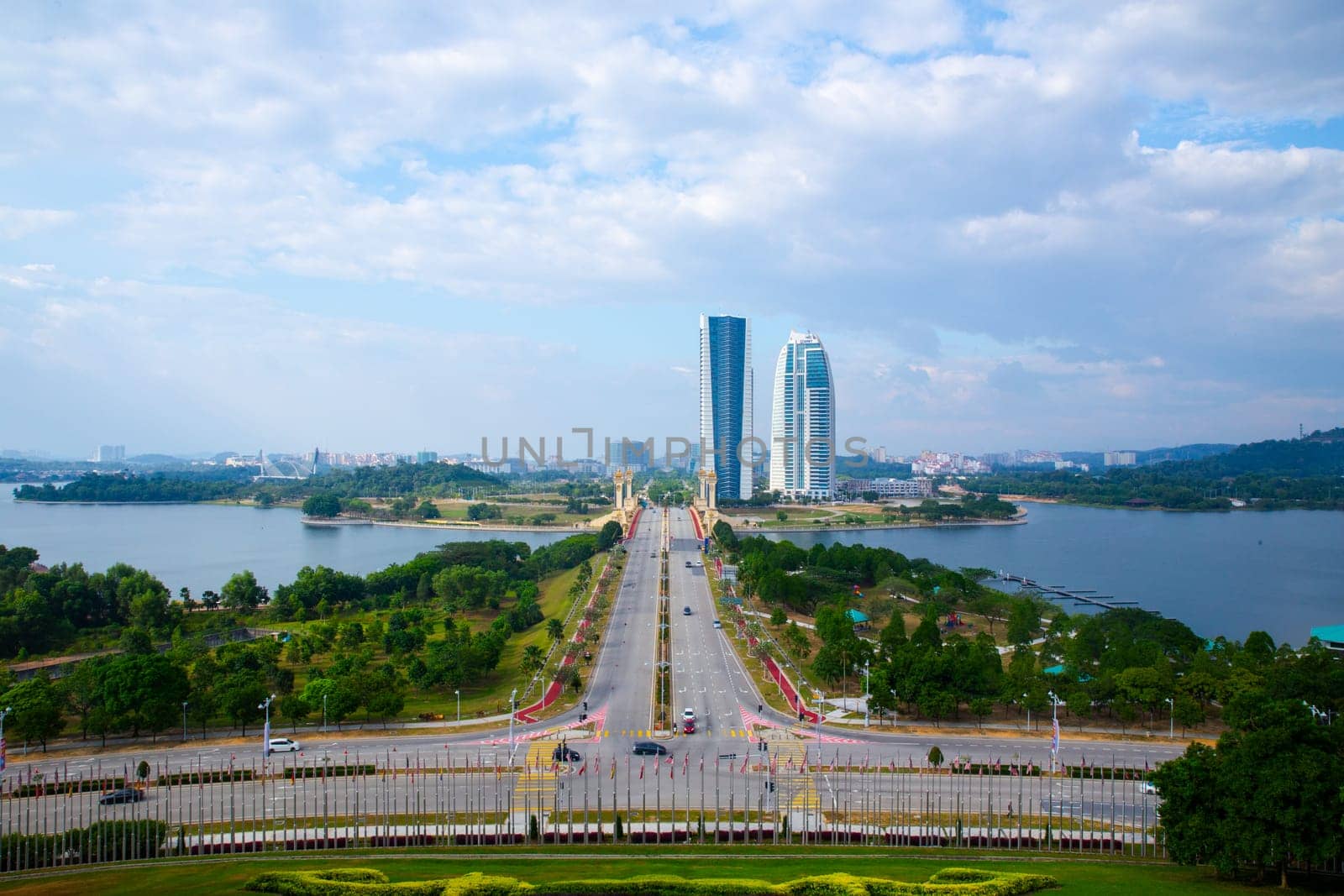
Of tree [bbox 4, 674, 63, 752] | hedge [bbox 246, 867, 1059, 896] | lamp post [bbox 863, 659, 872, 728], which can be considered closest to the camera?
hedge [bbox 246, 867, 1059, 896]

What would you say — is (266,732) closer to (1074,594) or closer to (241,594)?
(241,594)

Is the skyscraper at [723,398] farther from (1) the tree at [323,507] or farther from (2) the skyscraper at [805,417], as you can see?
(1) the tree at [323,507]

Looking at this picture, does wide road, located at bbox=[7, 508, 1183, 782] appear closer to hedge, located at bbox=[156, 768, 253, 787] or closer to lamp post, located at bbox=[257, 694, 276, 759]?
lamp post, located at bbox=[257, 694, 276, 759]

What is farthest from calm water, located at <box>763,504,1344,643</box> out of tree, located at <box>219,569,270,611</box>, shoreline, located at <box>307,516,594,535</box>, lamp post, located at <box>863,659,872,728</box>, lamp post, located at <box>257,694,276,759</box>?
tree, located at <box>219,569,270,611</box>

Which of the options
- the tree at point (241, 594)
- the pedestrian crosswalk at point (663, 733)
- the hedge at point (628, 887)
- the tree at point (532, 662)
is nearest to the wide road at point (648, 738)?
the pedestrian crosswalk at point (663, 733)

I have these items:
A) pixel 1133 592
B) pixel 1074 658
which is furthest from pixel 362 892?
pixel 1133 592

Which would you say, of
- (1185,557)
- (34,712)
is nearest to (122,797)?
(34,712)
